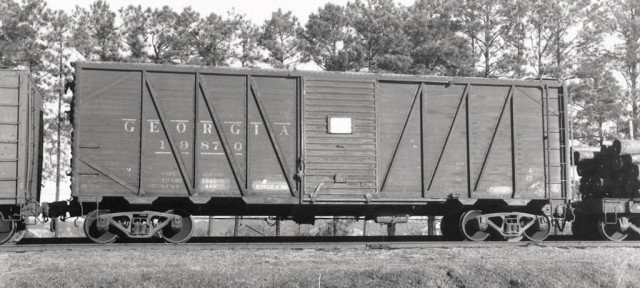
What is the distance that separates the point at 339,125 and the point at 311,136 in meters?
0.66

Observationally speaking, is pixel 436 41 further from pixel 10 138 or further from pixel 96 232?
pixel 10 138

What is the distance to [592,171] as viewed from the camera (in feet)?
57.8

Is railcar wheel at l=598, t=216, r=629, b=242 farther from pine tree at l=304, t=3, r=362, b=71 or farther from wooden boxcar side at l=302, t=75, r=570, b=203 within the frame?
pine tree at l=304, t=3, r=362, b=71

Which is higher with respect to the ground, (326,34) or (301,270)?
(326,34)

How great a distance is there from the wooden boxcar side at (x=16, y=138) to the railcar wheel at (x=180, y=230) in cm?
280

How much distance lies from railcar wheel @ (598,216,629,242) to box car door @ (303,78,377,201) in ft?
18.9

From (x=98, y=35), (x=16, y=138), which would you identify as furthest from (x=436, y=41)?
(x=16, y=138)

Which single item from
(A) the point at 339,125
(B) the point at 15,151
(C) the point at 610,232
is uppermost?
(A) the point at 339,125

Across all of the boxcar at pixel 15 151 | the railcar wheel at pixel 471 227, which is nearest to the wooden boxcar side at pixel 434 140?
the railcar wheel at pixel 471 227

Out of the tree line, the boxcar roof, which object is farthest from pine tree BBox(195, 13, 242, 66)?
the boxcar roof

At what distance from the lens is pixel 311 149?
48.6 feet

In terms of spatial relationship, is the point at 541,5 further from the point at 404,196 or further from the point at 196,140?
the point at 196,140

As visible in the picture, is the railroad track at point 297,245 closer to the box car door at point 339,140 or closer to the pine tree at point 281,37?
the box car door at point 339,140

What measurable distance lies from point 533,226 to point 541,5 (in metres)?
21.2
